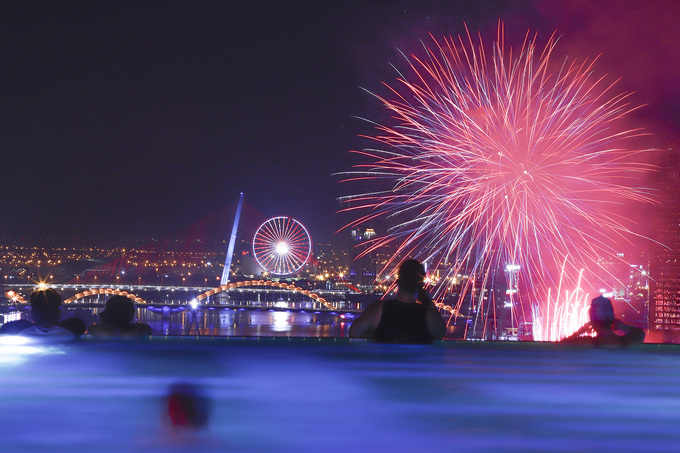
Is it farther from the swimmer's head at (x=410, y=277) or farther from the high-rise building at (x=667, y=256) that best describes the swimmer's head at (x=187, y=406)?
the high-rise building at (x=667, y=256)

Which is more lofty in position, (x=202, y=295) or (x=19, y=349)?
(x=19, y=349)

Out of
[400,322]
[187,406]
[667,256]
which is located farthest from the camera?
[667,256]

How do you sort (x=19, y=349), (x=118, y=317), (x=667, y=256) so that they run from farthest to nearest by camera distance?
1. (x=667, y=256)
2. (x=118, y=317)
3. (x=19, y=349)

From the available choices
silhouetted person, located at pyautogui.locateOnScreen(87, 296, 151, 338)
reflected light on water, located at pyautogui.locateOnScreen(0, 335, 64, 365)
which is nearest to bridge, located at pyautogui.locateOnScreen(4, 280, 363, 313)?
silhouetted person, located at pyautogui.locateOnScreen(87, 296, 151, 338)

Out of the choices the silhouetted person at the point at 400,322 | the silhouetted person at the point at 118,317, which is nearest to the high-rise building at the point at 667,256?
the silhouetted person at the point at 400,322

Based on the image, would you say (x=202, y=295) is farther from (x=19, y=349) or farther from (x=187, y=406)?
(x=187, y=406)

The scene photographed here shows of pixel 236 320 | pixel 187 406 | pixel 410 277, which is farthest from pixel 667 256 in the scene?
pixel 187 406

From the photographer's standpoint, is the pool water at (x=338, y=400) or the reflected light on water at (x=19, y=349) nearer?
the pool water at (x=338, y=400)

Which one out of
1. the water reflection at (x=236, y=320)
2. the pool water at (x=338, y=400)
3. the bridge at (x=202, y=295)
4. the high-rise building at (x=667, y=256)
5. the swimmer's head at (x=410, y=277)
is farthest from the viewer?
the high-rise building at (x=667, y=256)
